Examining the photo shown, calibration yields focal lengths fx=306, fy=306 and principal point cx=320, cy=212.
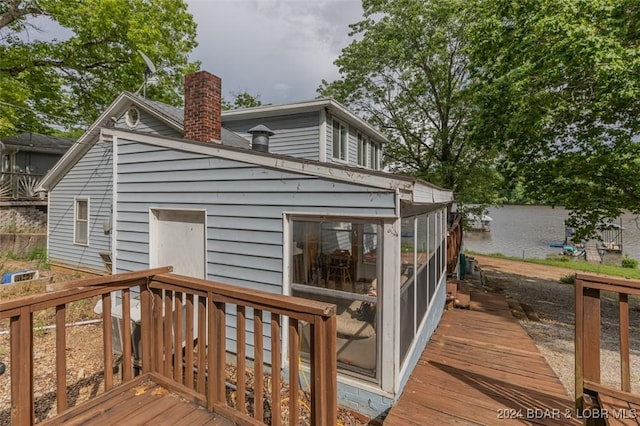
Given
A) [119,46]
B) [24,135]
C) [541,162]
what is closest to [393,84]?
[541,162]

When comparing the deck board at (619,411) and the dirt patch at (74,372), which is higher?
the deck board at (619,411)

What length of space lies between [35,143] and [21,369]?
2112 centimetres

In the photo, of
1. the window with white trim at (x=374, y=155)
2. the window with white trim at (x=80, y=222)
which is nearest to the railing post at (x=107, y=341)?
the window with white trim at (x=80, y=222)

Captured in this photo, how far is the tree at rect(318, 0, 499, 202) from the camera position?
13445mm

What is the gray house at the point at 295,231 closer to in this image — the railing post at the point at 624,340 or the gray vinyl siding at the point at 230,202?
the gray vinyl siding at the point at 230,202

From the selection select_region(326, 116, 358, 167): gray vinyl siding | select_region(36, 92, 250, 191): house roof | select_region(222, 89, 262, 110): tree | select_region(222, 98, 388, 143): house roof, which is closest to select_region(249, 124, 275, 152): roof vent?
select_region(36, 92, 250, 191): house roof

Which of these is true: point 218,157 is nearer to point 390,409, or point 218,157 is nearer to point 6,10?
point 390,409

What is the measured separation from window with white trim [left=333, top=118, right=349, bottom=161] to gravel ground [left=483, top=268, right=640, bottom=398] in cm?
625

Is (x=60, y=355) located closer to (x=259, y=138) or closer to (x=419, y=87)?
(x=259, y=138)

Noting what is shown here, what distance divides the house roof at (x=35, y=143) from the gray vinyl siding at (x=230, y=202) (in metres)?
16.0

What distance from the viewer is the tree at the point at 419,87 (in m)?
13.4

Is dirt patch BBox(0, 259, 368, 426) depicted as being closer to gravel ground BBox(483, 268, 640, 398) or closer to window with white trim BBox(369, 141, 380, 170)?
gravel ground BBox(483, 268, 640, 398)

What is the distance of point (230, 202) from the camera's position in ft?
14.0

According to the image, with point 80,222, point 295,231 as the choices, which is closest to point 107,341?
point 295,231
